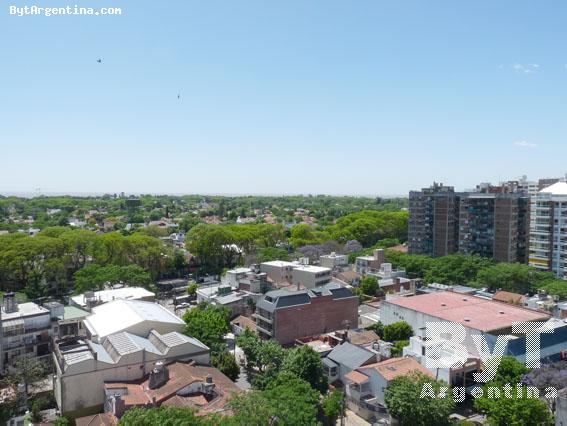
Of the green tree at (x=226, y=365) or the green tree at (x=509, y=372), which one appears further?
the green tree at (x=226, y=365)

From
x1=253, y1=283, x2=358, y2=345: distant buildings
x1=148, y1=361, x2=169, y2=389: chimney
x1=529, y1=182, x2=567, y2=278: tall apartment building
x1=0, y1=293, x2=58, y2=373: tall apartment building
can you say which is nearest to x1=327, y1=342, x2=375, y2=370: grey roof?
x1=253, y1=283, x2=358, y2=345: distant buildings

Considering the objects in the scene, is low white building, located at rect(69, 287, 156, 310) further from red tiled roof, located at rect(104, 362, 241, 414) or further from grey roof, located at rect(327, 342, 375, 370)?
grey roof, located at rect(327, 342, 375, 370)

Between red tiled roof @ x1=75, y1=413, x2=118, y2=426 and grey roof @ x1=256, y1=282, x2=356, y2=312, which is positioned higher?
grey roof @ x1=256, y1=282, x2=356, y2=312

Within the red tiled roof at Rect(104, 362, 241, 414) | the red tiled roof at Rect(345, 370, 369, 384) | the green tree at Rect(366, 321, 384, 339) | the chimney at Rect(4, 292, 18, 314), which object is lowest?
the green tree at Rect(366, 321, 384, 339)

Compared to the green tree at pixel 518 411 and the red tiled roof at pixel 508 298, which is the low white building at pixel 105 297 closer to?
the green tree at pixel 518 411

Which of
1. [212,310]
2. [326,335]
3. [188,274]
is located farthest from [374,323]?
[188,274]

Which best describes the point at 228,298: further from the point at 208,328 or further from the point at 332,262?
the point at 332,262

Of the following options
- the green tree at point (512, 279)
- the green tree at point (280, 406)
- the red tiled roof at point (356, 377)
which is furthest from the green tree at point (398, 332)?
the green tree at point (512, 279)

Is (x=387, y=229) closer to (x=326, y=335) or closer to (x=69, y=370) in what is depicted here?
(x=326, y=335)
